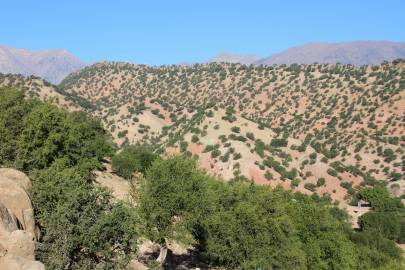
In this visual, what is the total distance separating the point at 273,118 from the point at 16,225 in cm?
10917

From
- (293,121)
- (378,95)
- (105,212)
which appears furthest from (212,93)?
(105,212)

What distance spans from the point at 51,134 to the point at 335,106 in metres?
95.6

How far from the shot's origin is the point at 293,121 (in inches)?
4946

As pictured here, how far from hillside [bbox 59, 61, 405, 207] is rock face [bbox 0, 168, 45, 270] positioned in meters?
56.3

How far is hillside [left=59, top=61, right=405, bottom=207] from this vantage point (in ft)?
297

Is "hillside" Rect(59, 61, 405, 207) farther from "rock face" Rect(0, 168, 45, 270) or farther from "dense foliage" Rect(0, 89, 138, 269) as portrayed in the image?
"rock face" Rect(0, 168, 45, 270)

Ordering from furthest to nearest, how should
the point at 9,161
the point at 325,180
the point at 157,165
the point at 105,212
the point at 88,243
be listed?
the point at 325,180 < the point at 9,161 < the point at 157,165 < the point at 105,212 < the point at 88,243

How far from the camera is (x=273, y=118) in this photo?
424ft

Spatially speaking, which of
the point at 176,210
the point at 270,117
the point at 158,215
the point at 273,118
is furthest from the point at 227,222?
the point at 270,117

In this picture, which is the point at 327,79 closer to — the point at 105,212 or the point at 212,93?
the point at 212,93

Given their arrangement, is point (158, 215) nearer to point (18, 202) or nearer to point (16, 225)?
point (18, 202)

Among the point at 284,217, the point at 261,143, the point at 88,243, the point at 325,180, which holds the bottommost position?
the point at 325,180

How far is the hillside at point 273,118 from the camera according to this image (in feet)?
297

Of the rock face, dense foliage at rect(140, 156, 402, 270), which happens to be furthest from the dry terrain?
the rock face
